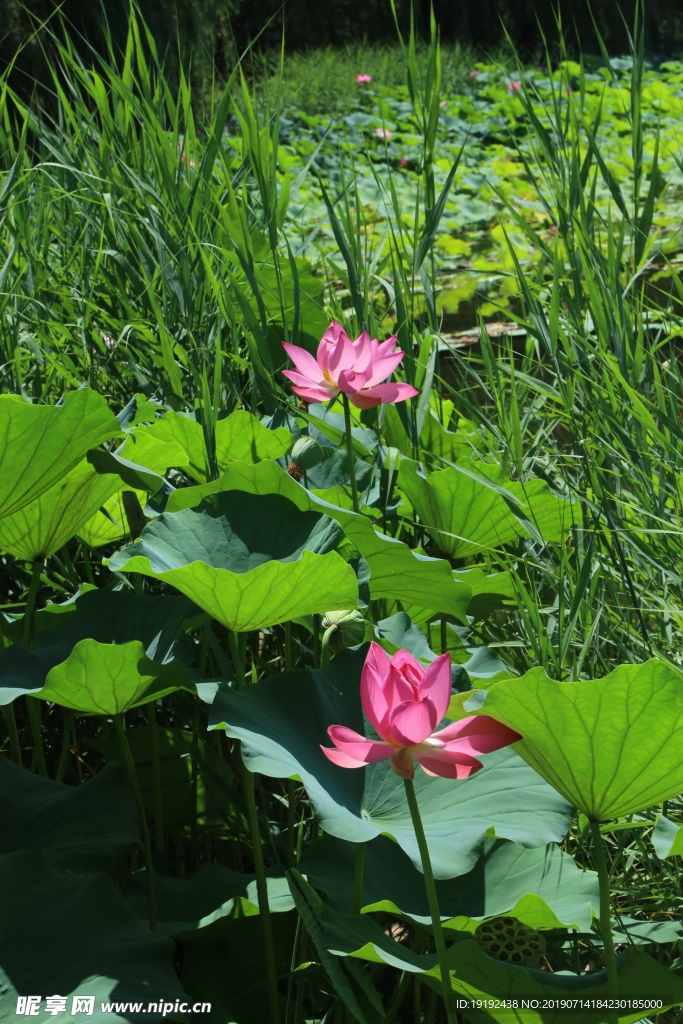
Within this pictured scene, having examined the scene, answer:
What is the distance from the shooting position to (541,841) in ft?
2.03

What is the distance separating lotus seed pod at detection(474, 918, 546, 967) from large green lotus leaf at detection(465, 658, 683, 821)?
218 millimetres

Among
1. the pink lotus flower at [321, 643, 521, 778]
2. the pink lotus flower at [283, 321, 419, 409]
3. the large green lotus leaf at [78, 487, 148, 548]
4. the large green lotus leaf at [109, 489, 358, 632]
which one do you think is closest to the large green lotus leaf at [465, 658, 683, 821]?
Answer: the pink lotus flower at [321, 643, 521, 778]

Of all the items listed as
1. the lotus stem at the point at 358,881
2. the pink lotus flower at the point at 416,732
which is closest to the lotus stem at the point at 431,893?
the pink lotus flower at the point at 416,732

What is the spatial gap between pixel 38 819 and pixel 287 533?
14.3 inches

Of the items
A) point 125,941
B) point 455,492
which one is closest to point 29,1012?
point 125,941

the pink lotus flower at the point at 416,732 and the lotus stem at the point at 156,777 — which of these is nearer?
the pink lotus flower at the point at 416,732

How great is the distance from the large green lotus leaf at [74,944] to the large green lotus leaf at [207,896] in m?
0.09

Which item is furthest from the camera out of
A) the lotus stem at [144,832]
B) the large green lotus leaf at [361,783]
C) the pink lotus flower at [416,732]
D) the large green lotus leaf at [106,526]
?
the large green lotus leaf at [106,526]

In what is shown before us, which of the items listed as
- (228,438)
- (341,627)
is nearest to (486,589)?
(341,627)

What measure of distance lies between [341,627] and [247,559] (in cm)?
11

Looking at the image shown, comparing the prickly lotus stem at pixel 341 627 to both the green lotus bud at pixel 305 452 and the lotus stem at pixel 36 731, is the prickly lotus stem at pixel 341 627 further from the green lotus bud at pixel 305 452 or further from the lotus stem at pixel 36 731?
the lotus stem at pixel 36 731

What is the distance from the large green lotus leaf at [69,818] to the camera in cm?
73

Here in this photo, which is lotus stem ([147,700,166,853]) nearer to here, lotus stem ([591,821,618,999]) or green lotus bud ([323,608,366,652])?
green lotus bud ([323,608,366,652])

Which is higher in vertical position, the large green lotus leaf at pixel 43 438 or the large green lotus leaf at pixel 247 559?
the large green lotus leaf at pixel 43 438
